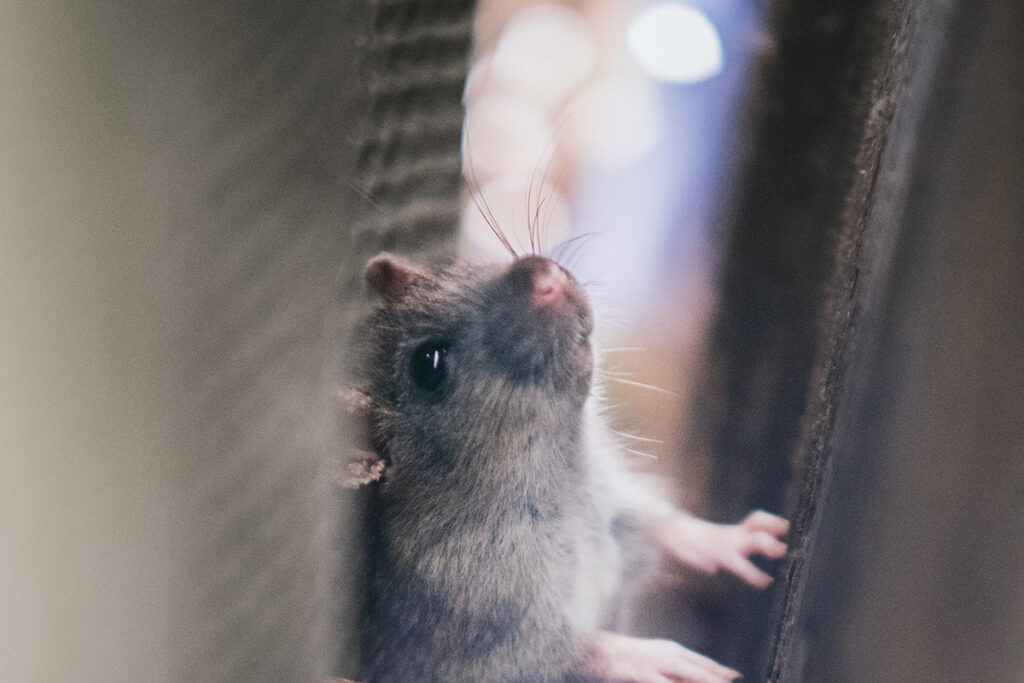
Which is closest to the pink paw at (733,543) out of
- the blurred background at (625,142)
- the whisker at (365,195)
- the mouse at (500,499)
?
the mouse at (500,499)

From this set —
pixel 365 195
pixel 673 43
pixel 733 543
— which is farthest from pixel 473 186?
pixel 733 543

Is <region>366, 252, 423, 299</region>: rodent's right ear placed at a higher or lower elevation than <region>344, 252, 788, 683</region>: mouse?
higher

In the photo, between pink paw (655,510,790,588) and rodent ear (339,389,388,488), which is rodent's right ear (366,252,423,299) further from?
pink paw (655,510,790,588)

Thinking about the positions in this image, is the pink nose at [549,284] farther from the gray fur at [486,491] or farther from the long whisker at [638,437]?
the long whisker at [638,437]

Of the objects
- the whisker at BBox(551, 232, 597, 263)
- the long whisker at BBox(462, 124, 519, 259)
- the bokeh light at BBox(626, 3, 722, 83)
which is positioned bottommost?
the whisker at BBox(551, 232, 597, 263)

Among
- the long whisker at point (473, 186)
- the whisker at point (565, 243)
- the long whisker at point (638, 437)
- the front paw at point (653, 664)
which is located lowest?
the front paw at point (653, 664)

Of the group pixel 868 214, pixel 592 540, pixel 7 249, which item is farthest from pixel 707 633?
pixel 7 249

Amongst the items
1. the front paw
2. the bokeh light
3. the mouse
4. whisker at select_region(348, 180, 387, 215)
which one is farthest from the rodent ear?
the bokeh light

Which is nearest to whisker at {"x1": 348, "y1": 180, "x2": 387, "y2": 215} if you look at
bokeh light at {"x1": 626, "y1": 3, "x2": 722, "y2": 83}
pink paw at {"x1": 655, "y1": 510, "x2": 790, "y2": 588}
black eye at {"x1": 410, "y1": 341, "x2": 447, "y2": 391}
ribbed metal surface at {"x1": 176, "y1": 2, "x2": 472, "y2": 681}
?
ribbed metal surface at {"x1": 176, "y1": 2, "x2": 472, "y2": 681}
